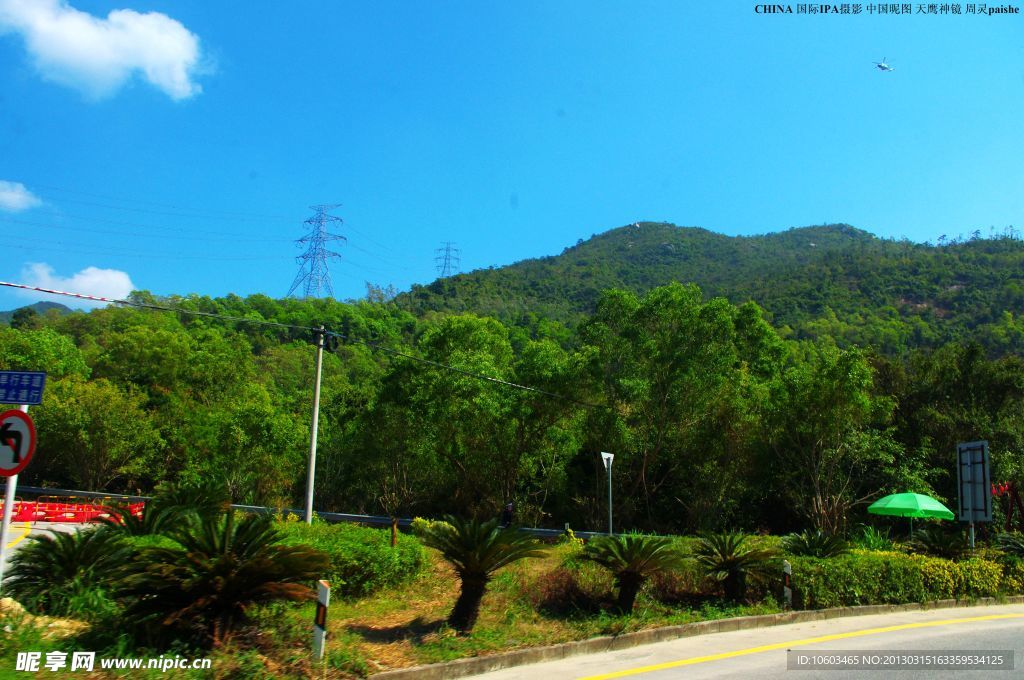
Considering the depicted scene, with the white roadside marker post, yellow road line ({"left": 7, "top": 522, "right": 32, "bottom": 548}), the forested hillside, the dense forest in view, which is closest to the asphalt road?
the white roadside marker post

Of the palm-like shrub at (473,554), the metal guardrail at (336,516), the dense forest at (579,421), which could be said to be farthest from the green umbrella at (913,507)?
the palm-like shrub at (473,554)

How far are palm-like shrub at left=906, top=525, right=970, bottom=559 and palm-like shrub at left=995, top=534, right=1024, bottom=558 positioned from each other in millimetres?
1412

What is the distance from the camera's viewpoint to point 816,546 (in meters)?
13.7

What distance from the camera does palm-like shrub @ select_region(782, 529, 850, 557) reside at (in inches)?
534

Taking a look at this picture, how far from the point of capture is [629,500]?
27.8 metres

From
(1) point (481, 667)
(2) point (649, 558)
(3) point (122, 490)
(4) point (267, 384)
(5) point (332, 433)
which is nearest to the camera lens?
(1) point (481, 667)

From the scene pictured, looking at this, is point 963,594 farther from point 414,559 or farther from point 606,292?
point 606,292

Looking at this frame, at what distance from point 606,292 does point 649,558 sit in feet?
59.0

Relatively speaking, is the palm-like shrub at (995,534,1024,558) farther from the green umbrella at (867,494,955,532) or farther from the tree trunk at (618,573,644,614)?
the tree trunk at (618,573,644,614)

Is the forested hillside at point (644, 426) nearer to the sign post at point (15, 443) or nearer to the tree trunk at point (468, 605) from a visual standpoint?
the tree trunk at point (468, 605)

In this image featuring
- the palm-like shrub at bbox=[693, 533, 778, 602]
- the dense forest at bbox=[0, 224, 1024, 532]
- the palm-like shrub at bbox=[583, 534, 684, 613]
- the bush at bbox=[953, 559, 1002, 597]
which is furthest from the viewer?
the dense forest at bbox=[0, 224, 1024, 532]

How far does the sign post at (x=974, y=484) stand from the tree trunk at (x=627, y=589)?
11001 millimetres

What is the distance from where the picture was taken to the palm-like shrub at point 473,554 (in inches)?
352

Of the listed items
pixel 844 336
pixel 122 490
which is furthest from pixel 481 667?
pixel 844 336
